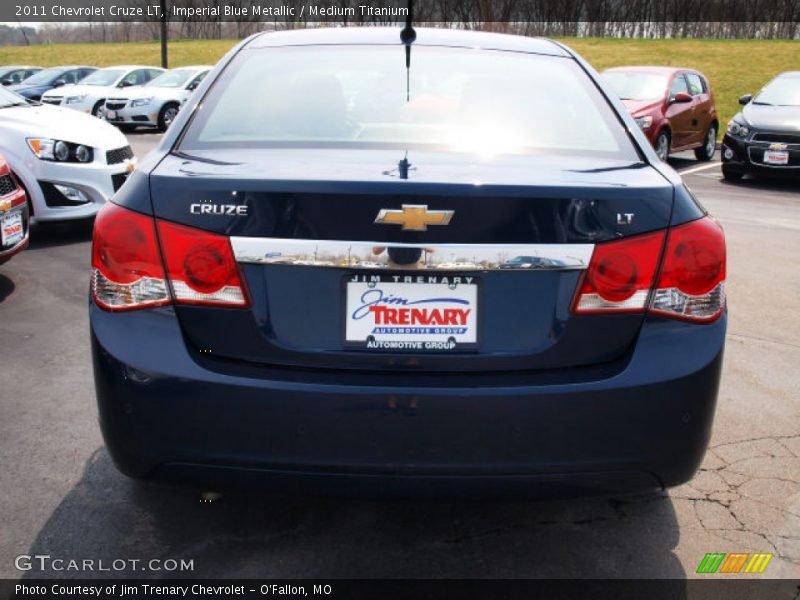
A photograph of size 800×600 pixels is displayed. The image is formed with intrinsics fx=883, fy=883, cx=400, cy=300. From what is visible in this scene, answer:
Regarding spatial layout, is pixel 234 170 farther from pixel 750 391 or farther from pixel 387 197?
pixel 750 391

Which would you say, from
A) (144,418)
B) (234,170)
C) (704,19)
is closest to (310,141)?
(234,170)

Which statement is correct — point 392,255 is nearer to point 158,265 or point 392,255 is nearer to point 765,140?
point 158,265

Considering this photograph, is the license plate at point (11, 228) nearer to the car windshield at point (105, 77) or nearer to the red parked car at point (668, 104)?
the red parked car at point (668, 104)

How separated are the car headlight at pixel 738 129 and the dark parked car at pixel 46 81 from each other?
1722cm

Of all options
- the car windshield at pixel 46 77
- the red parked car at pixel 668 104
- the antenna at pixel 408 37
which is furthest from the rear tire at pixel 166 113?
the antenna at pixel 408 37

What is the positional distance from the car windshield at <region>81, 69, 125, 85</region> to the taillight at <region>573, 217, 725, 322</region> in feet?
66.7

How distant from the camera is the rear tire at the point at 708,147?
1494cm

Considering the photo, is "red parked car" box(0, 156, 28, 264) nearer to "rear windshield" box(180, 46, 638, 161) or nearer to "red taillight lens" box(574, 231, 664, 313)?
"rear windshield" box(180, 46, 638, 161)

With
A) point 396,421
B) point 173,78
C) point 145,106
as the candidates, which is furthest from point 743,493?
point 173,78

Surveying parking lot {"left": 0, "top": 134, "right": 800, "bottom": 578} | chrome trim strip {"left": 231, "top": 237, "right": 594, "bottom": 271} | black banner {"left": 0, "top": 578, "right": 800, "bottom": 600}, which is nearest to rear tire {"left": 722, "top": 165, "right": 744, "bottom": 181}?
parking lot {"left": 0, "top": 134, "right": 800, "bottom": 578}

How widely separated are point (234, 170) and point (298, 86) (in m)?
0.82

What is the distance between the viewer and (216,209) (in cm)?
221

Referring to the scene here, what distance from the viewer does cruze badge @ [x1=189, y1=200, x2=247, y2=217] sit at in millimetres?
2197

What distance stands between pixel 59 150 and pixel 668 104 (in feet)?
30.0
